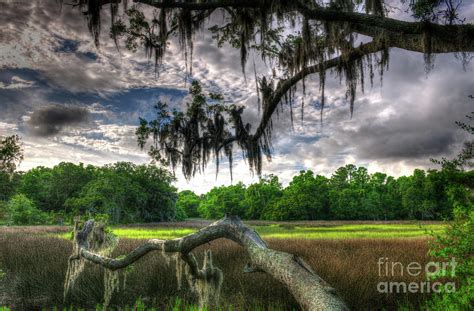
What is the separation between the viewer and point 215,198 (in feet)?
367

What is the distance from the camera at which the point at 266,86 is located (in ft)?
19.7

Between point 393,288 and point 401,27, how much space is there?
5.40 metres

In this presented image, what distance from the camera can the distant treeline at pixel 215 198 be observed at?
43156mm

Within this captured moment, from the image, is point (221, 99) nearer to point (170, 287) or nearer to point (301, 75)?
point (301, 75)

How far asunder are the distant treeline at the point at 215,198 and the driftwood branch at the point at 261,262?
30791mm

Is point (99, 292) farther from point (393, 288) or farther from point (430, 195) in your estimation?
point (430, 195)

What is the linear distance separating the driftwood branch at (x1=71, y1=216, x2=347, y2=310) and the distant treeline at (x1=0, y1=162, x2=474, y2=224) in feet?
101

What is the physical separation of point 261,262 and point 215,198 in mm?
110417

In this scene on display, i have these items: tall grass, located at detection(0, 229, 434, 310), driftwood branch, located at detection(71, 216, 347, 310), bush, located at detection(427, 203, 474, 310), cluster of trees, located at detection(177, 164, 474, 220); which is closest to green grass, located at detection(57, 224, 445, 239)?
tall grass, located at detection(0, 229, 434, 310)

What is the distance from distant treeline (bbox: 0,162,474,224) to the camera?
43156 millimetres

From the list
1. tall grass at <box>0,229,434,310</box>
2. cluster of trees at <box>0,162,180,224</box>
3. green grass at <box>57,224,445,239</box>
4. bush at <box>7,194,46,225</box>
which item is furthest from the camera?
cluster of trees at <box>0,162,180,224</box>

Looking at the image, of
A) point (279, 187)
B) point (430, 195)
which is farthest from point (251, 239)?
point (279, 187)

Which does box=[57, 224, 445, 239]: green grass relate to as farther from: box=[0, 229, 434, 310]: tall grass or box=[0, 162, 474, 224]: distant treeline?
box=[0, 229, 434, 310]: tall grass

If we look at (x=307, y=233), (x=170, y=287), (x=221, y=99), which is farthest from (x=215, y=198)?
(x=221, y=99)
